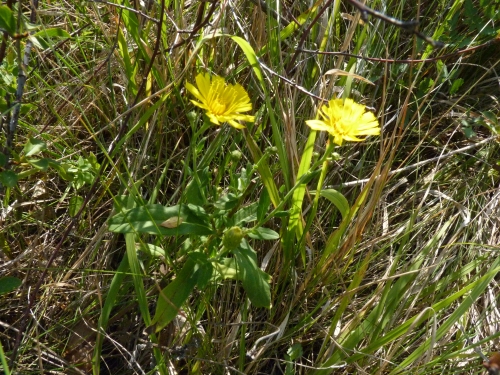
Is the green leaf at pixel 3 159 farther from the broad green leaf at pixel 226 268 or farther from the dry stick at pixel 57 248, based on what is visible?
the broad green leaf at pixel 226 268

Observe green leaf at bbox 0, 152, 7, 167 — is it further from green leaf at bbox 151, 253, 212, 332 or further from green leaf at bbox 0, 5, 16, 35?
green leaf at bbox 151, 253, 212, 332

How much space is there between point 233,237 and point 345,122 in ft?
1.02

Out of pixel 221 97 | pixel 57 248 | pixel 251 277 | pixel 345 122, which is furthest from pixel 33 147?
pixel 345 122

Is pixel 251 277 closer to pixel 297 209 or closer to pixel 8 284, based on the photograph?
pixel 297 209

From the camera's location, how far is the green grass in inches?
45.5

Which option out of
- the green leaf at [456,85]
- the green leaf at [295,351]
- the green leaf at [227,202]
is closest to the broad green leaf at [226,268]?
the green leaf at [227,202]

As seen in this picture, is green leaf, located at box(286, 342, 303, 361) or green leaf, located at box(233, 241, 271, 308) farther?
green leaf, located at box(286, 342, 303, 361)

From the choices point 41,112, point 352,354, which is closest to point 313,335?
point 352,354

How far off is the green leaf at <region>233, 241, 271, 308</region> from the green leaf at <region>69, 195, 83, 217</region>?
43cm

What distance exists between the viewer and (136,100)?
4.22ft

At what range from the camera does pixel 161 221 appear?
1090 mm

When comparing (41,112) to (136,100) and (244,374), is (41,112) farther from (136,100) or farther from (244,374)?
(244,374)

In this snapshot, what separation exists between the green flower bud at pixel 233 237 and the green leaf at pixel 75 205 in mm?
437

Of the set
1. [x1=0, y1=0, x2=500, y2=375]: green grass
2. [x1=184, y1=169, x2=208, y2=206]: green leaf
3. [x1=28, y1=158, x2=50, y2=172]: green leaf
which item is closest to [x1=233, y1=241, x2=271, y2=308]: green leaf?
[x1=0, y1=0, x2=500, y2=375]: green grass
